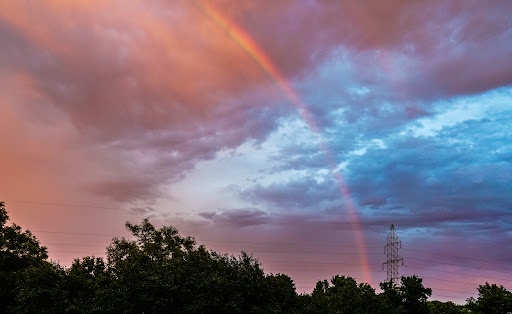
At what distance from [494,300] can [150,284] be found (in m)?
51.3

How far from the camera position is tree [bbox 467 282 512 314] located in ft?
205

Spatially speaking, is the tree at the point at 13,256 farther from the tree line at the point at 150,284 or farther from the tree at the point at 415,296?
the tree at the point at 415,296

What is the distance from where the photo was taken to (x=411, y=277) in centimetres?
6569

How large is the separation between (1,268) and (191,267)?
83.6 feet

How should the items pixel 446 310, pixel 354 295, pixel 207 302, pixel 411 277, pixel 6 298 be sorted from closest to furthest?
pixel 207 302
pixel 6 298
pixel 354 295
pixel 411 277
pixel 446 310

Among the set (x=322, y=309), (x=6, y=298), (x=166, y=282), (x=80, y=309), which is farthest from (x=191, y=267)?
(x=6, y=298)

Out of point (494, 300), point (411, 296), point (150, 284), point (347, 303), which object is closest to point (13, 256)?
point (150, 284)

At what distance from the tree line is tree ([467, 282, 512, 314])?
15463mm

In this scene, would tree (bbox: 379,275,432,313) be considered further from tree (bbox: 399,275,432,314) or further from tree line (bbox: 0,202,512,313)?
tree line (bbox: 0,202,512,313)

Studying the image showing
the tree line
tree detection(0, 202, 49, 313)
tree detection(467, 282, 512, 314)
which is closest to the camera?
the tree line

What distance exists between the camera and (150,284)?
1544 inches

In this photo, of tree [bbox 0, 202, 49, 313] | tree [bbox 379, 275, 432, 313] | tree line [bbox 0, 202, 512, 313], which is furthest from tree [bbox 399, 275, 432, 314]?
tree [bbox 0, 202, 49, 313]

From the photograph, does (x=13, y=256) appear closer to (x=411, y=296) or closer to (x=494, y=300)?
(x=411, y=296)

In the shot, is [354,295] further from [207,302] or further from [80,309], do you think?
[80,309]
